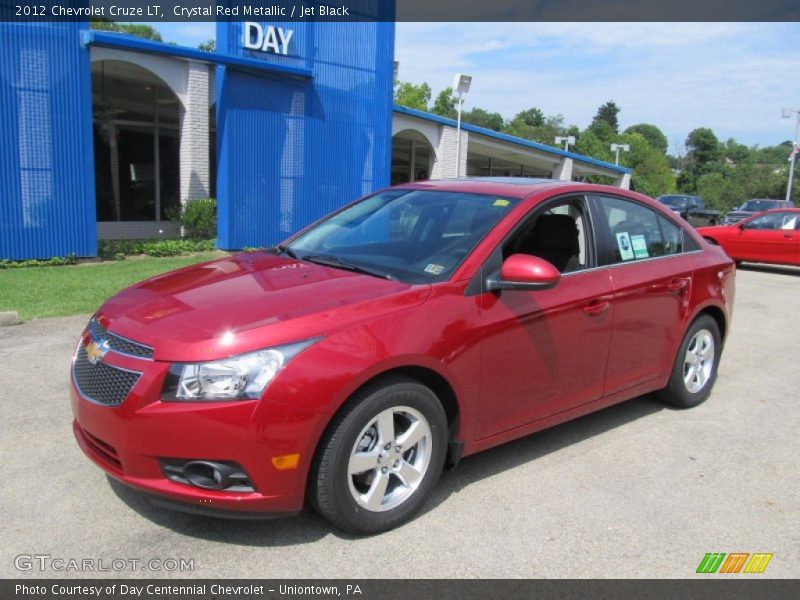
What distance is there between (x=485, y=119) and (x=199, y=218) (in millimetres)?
101071

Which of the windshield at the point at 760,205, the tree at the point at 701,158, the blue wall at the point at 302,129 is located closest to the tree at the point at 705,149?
the tree at the point at 701,158

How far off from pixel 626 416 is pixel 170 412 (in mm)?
3512

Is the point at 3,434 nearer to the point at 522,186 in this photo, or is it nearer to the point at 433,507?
the point at 433,507

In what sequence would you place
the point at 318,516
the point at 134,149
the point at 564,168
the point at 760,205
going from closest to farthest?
the point at 318,516
the point at 134,149
the point at 760,205
the point at 564,168

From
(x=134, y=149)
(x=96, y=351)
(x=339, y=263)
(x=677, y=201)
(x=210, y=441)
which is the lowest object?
(x=210, y=441)

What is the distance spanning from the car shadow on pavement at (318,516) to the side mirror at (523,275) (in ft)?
3.82

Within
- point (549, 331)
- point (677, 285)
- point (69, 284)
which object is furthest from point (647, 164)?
point (549, 331)

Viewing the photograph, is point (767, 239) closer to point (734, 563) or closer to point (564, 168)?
point (734, 563)

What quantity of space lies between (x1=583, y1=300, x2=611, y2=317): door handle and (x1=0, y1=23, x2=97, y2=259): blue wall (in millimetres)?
10659

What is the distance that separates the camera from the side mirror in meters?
3.47

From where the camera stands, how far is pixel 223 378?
2.81 metres

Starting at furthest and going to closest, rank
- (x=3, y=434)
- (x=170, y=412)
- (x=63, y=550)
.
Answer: (x=3, y=434) < (x=63, y=550) < (x=170, y=412)

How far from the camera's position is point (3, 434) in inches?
166
